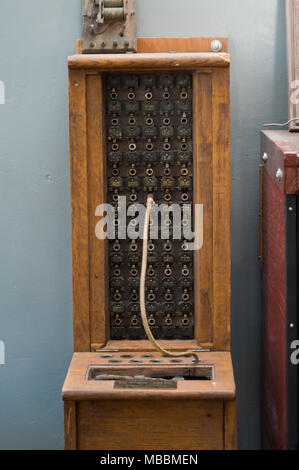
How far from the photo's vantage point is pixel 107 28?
267 cm

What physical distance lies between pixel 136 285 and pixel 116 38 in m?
0.93

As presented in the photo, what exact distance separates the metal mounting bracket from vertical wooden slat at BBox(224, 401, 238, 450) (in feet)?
4.39

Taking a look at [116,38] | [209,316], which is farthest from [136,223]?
[116,38]

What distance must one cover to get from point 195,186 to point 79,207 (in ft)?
1.39

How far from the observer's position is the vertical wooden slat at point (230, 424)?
2.29 metres

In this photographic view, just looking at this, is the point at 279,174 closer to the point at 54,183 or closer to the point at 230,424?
the point at 230,424

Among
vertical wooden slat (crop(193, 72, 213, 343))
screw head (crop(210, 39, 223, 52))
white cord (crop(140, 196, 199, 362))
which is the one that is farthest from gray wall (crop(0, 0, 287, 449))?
white cord (crop(140, 196, 199, 362))

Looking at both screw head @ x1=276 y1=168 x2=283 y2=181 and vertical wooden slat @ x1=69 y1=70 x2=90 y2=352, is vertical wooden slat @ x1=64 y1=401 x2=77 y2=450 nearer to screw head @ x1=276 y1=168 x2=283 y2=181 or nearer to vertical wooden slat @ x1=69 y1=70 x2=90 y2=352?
vertical wooden slat @ x1=69 y1=70 x2=90 y2=352

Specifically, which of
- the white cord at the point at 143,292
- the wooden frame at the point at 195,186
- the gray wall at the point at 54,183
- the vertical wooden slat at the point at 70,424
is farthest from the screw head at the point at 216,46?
the vertical wooden slat at the point at 70,424

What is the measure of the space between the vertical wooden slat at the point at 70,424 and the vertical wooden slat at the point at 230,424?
49 centimetres

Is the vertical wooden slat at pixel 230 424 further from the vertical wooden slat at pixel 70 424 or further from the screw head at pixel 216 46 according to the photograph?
the screw head at pixel 216 46

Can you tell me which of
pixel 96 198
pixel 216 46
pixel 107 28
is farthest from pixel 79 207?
pixel 216 46

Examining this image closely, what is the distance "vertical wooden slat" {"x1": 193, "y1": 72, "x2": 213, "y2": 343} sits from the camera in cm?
251
